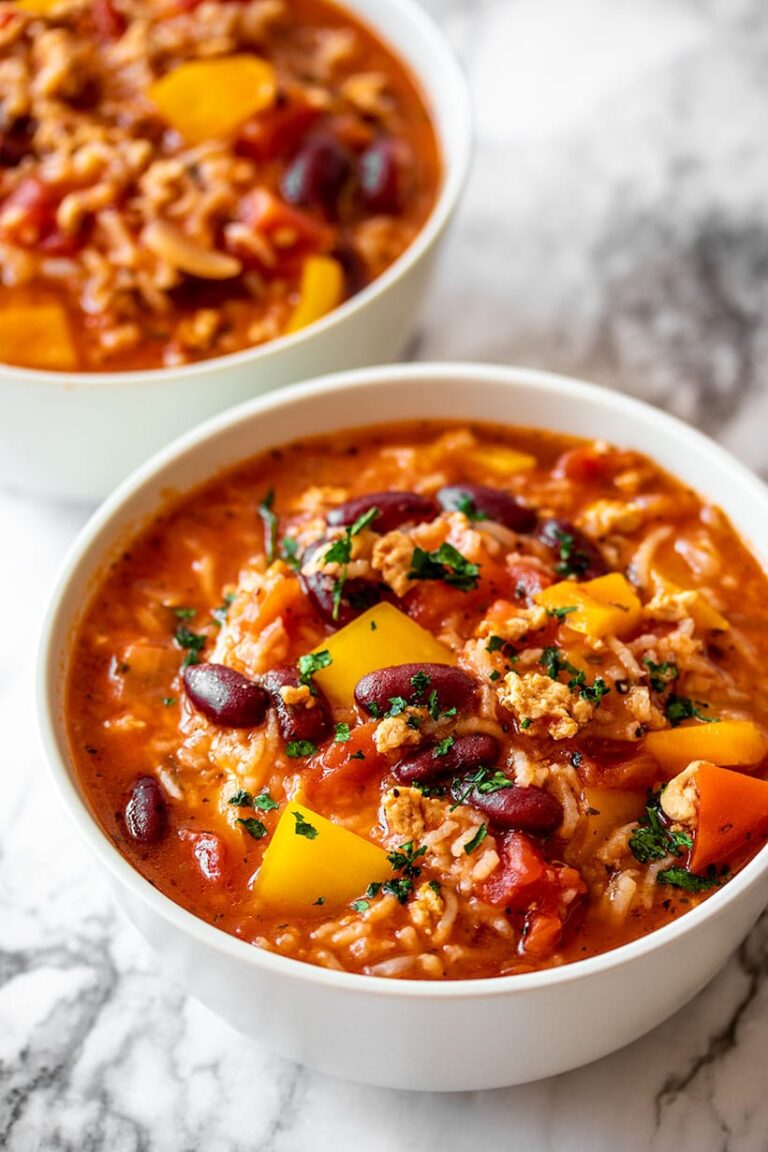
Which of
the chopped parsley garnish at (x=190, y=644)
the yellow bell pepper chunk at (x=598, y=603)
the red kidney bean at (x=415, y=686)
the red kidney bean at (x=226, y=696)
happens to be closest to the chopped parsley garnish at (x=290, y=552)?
the chopped parsley garnish at (x=190, y=644)

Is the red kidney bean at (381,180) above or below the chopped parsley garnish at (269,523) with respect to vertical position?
above

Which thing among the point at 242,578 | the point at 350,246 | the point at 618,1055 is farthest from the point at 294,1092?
the point at 350,246

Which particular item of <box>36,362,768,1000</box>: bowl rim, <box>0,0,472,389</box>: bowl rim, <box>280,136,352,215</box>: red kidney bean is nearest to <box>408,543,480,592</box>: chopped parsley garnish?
<box>36,362,768,1000</box>: bowl rim

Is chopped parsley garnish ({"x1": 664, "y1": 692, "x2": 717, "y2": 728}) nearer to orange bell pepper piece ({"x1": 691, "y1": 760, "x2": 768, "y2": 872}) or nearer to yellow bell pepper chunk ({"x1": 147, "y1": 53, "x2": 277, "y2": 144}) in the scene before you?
orange bell pepper piece ({"x1": 691, "y1": 760, "x2": 768, "y2": 872})

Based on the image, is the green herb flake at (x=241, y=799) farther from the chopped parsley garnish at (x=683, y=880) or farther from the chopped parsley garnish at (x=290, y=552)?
the chopped parsley garnish at (x=683, y=880)

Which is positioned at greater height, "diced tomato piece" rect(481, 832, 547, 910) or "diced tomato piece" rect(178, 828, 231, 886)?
"diced tomato piece" rect(481, 832, 547, 910)
